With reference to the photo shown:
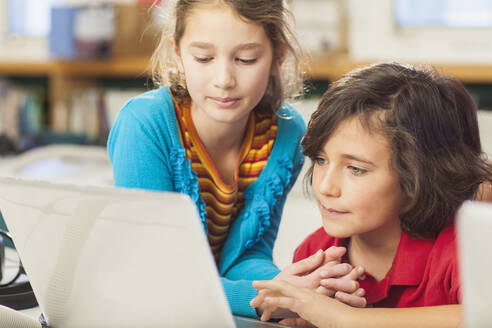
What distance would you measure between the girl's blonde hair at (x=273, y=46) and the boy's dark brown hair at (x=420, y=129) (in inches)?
8.5

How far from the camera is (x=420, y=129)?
2.98 feet

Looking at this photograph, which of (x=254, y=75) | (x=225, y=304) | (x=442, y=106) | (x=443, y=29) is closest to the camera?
(x=225, y=304)

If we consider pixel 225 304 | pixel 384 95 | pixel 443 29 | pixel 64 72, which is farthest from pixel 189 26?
pixel 64 72

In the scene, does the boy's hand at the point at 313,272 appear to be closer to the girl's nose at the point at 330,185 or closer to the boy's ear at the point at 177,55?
the girl's nose at the point at 330,185

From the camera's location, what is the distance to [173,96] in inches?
47.7

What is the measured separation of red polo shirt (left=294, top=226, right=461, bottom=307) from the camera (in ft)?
2.88

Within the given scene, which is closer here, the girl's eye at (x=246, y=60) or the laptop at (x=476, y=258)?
the laptop at (x=476, y=258)

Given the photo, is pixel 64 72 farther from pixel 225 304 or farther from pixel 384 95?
pixel 225 304

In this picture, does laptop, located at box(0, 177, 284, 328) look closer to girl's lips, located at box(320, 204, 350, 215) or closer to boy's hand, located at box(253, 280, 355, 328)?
boy's hand, located at box(253, 280, 355, 328)

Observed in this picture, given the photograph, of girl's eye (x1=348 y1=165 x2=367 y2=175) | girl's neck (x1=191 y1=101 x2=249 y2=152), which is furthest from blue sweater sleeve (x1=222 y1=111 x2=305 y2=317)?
girl's eye (x1=348 y1=165 x2=367 y2=175)

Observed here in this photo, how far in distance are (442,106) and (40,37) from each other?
2.93 metres

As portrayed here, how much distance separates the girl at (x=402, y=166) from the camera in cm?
91

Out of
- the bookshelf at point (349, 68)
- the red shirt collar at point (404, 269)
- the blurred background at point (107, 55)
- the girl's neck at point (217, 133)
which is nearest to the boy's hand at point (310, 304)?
the red shirt collar at point (404, 269)

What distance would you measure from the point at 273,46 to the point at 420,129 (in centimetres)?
34
